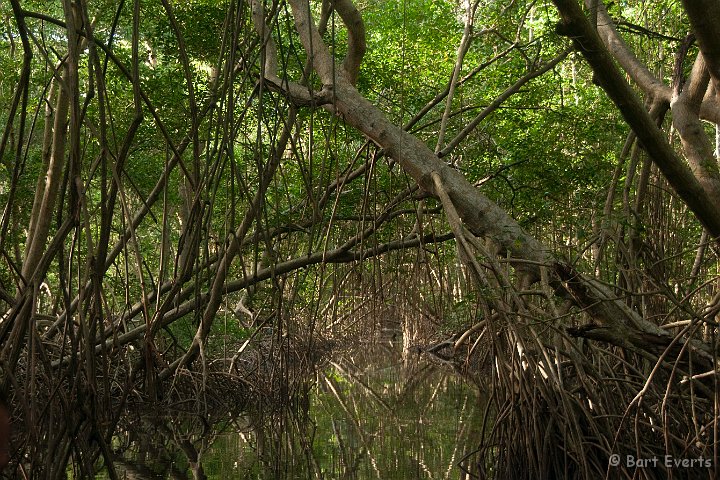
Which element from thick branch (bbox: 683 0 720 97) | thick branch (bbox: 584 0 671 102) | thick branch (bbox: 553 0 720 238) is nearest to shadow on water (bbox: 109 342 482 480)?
thick branch (bbox: 553 0 720 238)

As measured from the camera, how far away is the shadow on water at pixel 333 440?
5262 mm

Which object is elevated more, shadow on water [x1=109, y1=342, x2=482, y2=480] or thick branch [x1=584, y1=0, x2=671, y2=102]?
thick branch [x1=584, y1=0, x2=671, y2=102]

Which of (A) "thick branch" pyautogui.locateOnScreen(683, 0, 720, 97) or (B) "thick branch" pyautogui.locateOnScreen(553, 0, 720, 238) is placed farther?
(B) "thick branch" pyautogui.locateOnScreen(553, 0, 720, 238)

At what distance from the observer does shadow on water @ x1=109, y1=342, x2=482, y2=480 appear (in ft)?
17.3

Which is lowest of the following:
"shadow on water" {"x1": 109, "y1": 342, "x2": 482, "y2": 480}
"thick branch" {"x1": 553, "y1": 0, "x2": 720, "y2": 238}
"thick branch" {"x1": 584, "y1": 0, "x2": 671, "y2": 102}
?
"shadow on water" {"x1": 109, "y1": 342, "x2": 482, "y2": 480}

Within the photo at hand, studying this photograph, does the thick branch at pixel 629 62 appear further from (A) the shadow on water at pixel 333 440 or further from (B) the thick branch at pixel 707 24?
(A) the shadow on water at pixel 333 440

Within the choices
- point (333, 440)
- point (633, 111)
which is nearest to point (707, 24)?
point (633, 111)

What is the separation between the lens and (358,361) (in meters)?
14.2

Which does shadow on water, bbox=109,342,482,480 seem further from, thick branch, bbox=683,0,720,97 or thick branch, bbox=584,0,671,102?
thick branch, bbox=683,0,720,97

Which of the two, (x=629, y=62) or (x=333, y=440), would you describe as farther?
(x=333, y=440)

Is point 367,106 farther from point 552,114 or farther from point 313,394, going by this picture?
point 313,394

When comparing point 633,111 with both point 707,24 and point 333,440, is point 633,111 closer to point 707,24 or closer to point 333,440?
point 707,24

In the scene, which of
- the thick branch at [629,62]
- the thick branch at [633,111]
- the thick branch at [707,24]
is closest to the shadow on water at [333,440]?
the thick branch at [633,111]

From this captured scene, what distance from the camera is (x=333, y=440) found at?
6.40 metres
